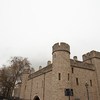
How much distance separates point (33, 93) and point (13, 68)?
12.7 metres

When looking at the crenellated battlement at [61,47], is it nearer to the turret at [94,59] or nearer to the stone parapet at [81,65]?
the stone parapet at [81,65]

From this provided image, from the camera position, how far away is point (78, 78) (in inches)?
1182

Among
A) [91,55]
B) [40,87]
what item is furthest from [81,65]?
[40,87]

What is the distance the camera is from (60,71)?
2695 centimetres

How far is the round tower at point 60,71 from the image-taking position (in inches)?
1011

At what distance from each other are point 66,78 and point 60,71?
1.60m

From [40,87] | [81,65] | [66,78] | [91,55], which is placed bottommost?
[40,87]

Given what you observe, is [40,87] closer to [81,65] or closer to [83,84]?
[83,84]

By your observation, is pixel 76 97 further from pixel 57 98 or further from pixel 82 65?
pixel 82 65

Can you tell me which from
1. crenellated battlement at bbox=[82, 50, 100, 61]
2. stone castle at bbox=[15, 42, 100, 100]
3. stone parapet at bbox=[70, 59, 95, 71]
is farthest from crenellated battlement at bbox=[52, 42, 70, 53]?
crenellated battlement at bbox=[82, 50, 100, 61]

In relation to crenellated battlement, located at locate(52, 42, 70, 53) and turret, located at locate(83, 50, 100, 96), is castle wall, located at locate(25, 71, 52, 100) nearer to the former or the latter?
crenellated battlement, located at locate(52, 42, 70, 53)

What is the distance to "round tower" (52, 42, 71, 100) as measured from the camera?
2569 centimetres

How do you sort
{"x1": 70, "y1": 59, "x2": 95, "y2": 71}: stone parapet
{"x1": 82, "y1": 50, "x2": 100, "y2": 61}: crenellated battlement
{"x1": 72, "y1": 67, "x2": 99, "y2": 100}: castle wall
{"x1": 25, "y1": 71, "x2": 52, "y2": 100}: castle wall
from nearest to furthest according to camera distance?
1. {"x1": 72, "y1": 67, "x2": 99, "y2": 100}: castle wall
2. {"x1": 25, "y1": 71, "x2": 52, "y2": 100}: castle wall
3. {"x1": 70, "y1": 59, "x2": 95, "y2": 71}: stone parapet
4. {"x1": 82, "y1": 50, "x2": 100, "y2": 61}: crenellated battlement

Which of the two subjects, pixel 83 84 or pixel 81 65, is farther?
pixel 81 65
